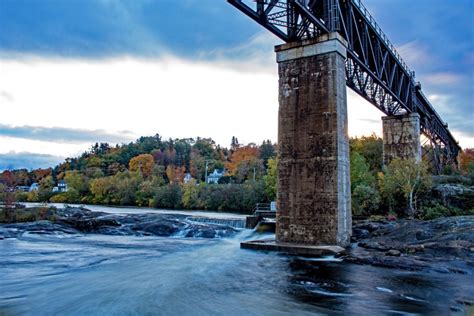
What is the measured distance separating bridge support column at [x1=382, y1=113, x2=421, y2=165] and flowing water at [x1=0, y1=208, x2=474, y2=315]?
2700 centimetres

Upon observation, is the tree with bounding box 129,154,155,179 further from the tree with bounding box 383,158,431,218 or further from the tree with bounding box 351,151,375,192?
the tree with bounding box 383,158,431,218

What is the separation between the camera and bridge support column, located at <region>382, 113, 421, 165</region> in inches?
1578

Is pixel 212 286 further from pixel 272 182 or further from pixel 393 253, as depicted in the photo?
pixel 272 182

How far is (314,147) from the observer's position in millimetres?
19484

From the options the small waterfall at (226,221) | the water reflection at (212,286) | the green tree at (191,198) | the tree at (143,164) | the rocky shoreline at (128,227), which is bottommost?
the water reflection at (212,286)

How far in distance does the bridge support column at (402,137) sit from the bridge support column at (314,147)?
932 inches

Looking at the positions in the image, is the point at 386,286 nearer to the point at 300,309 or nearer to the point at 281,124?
the point at 300,309

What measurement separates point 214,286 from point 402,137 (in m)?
33.7

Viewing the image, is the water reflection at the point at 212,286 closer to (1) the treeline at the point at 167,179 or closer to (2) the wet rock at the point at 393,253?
(2) the wet rock at the point at 393,253

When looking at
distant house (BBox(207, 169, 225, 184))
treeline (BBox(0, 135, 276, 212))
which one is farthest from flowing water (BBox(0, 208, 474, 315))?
distant house (BBox(207, 169, 225, 184))

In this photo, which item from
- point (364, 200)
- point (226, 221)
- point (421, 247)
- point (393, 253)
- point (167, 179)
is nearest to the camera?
point (393, 253)

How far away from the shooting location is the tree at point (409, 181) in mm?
30938

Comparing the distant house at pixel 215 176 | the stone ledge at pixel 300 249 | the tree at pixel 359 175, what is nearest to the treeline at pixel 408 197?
the tree at pixel 359 175

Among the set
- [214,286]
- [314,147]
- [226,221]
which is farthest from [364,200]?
[214,286]
